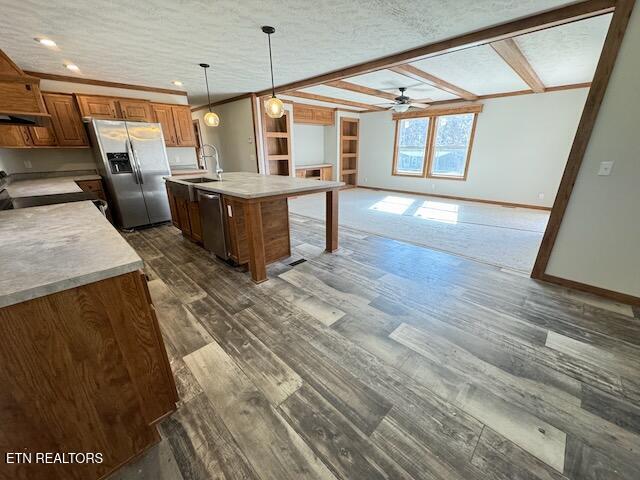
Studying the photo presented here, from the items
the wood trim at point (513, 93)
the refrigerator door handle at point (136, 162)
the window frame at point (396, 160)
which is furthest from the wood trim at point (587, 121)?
the refrigerator door handle at point (136, 162)

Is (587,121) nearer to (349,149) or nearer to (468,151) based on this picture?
(468,151)

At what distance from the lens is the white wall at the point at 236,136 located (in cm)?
564

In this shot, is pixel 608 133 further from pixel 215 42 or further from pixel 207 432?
pixel 215 42

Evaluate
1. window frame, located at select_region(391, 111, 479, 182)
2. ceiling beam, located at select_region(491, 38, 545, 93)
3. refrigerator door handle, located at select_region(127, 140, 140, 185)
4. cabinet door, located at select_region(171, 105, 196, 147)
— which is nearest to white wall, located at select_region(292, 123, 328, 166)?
window frame, located at select_region(391, 111, 479, 182)

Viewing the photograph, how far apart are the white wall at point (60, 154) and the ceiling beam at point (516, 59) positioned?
17.7ft

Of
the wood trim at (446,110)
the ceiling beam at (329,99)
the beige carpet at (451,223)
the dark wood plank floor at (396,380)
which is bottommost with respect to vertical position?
the dark wood plank floor at (396,380)

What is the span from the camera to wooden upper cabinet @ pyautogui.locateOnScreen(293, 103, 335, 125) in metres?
6.67

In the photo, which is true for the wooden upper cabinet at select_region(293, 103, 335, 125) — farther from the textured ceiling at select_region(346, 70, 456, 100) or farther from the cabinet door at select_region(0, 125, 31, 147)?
the cabinet door at select_region(0, 125, 31, 147)

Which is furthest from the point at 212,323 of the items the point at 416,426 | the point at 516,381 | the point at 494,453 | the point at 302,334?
the point at 516,381

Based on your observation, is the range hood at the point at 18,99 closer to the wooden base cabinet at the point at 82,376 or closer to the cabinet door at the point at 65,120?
the wooden base cabinet at the point at 82,376

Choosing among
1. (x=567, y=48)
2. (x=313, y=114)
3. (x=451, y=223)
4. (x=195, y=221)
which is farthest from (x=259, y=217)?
(x=313, y=114)

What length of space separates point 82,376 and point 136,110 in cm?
504

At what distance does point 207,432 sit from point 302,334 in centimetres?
81

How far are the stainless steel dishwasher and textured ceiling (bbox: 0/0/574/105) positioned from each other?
159 centimetres
